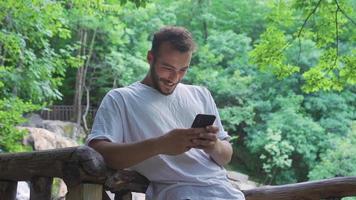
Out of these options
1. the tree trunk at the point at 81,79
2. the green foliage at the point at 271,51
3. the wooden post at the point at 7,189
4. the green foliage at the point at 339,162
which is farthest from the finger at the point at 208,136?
the tree trunk at the point at 81,79

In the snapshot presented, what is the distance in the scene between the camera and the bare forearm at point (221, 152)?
1.55 m

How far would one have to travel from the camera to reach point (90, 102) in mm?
12734

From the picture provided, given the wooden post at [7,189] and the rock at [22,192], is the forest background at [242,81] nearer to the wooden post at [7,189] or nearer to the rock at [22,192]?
the rock at [22,192]

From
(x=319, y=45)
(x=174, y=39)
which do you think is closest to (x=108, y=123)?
(x=174, y=39)

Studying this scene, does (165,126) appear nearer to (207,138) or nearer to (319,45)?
(207,138)

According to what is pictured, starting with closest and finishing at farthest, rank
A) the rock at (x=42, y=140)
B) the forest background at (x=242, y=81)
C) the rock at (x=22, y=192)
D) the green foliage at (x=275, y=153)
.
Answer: the rock at (x=22, y=192) < the rock at (x=42, y=140) < the forest background at (x=242, y=81) < the green foliage at (x=275, y=153)

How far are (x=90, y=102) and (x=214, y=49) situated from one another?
11.9 ft

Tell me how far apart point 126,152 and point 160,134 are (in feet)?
0.60

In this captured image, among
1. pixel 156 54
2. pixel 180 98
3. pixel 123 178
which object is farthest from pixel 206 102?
pixel 123 178

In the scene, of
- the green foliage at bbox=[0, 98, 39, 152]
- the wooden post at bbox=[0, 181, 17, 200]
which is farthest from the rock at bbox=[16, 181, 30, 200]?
the wooden post at bbox=[0, 181, 17, 200]

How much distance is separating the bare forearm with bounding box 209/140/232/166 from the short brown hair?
329mm

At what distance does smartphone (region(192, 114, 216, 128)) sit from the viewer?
135cm

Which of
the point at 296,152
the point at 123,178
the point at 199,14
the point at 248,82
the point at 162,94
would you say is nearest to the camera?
the point at 123,178

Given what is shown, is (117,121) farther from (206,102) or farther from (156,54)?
(206,102)
